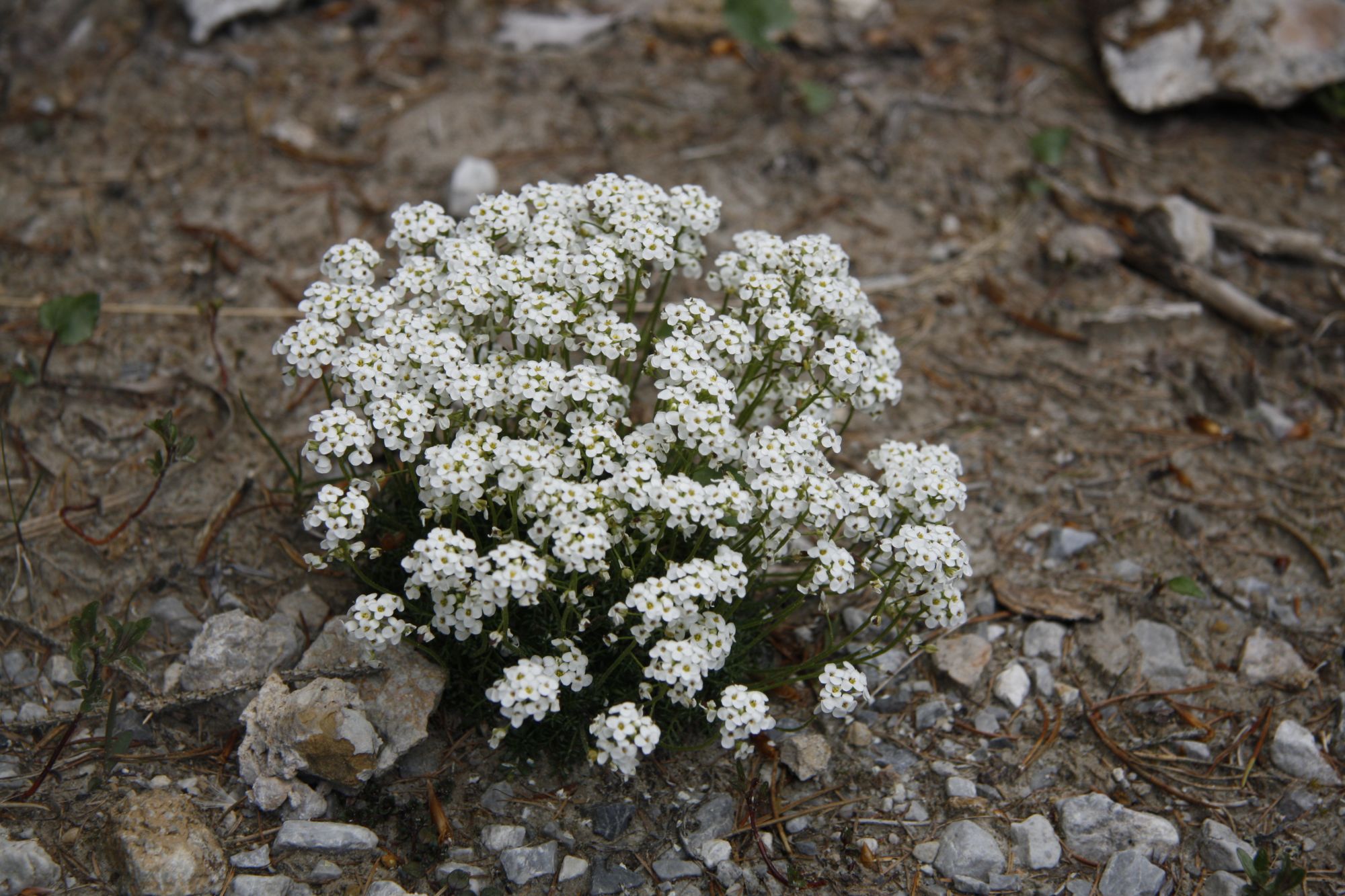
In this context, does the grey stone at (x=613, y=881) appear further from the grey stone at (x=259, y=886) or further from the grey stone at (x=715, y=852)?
the grey stone at (x=259, y=886)

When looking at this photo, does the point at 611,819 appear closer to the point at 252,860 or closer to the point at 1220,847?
the point at 252,860

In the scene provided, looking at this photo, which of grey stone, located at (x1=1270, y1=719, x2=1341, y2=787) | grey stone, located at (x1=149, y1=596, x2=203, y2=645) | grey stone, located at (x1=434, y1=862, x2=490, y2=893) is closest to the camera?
grey stone, located at (x1=434, y1=862, x2=490, y2=893)

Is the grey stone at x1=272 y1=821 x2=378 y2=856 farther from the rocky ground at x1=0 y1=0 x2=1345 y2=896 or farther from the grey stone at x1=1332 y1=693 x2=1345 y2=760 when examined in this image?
the grey stone at x1=1332 y1=693 x2=1345 y2=760

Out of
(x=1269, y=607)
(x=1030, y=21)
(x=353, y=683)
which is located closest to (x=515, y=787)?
(x=353, y=683)

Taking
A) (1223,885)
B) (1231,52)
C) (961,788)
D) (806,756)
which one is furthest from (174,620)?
(1231,52)

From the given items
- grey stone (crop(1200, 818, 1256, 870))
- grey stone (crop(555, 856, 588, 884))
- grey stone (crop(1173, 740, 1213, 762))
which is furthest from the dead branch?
grey stone (crop(555, 856, 588, 884))

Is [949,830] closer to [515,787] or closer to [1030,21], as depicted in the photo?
[515,787]
